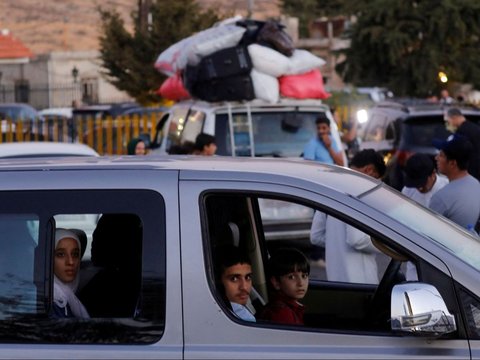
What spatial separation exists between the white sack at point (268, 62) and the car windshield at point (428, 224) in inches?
348

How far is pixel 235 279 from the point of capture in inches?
183

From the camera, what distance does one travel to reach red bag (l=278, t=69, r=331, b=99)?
13688 millimetres

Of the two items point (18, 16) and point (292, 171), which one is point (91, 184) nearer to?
point (292, 171)

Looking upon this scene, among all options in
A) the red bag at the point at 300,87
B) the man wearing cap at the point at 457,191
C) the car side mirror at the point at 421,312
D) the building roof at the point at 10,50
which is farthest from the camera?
the building roof at the point at 10,50

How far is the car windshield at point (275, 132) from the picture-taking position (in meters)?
13.1

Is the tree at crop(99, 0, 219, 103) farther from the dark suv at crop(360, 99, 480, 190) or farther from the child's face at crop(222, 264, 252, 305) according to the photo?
the child's face at crop(222, 264, 252, 305)

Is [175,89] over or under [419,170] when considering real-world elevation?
over

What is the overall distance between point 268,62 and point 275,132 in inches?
38.4

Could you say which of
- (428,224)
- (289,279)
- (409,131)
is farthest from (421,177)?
(409,131)

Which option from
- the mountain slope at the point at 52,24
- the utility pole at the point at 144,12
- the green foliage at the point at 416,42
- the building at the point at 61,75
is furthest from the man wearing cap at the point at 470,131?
the mountain slope at the point at 52,24

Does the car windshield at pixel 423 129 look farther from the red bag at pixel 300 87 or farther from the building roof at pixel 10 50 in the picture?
the building roof at pixel 10 50

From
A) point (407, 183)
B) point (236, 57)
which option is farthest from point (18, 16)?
point (407, 183)

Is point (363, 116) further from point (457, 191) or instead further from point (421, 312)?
point (421, 312)

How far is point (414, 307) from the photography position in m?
4.07
